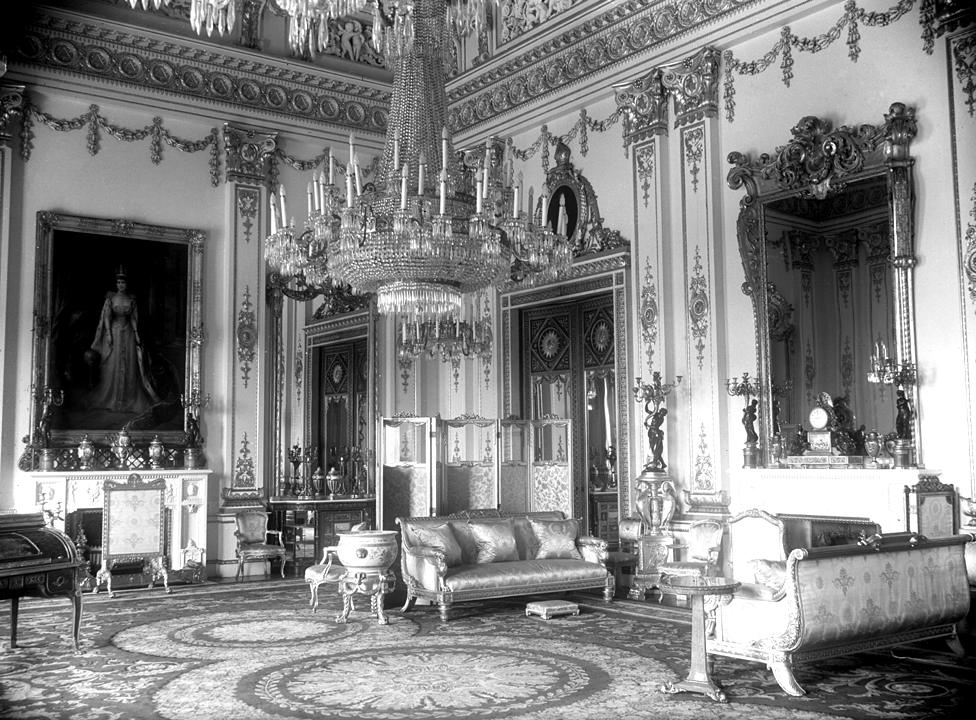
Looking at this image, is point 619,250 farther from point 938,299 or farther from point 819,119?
point 938,299

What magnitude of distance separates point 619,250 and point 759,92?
6.85 ft

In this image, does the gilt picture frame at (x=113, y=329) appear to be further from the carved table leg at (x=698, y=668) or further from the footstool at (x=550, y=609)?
the carved table leg at (x=698, y=668)

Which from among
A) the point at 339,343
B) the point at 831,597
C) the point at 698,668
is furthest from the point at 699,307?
the point at 339,343

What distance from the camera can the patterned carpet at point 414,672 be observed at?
495 cm

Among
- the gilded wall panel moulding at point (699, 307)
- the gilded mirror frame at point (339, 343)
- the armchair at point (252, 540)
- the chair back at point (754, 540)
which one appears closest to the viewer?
the chair back at point (754, 540)

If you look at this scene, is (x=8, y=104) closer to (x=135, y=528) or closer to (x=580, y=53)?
(x=135, y=528)

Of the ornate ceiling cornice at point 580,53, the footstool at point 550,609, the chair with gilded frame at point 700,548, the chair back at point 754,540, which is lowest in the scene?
the footstool at point 550,609

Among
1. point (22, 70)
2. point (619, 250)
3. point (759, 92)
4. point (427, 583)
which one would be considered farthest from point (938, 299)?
point (22, 70)

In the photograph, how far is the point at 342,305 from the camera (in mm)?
11602

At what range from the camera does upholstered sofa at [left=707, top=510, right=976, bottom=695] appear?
532cm

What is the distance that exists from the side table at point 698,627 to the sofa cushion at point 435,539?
9.82ft

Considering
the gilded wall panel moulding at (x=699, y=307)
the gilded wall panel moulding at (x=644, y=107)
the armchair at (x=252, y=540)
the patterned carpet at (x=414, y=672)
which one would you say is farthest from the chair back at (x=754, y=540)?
the armchair at (x=252, y=540)

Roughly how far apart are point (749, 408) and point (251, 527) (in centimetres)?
523

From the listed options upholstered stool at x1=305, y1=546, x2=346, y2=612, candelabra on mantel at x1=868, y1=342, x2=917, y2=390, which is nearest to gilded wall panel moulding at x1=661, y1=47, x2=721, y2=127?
candelabra on mantel at x1=868, y1=342, x2=917, y2=390
